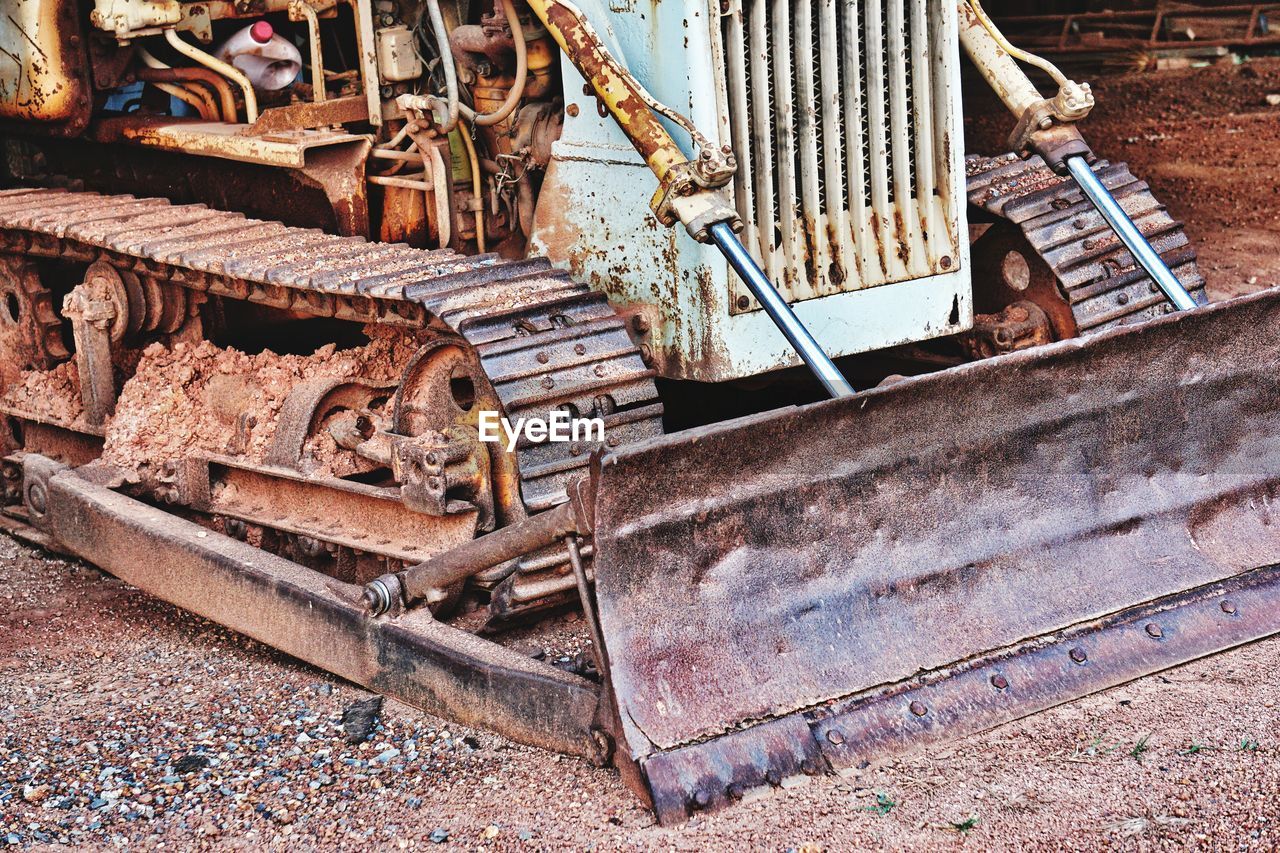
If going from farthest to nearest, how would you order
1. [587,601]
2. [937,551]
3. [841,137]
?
[841,137] < [937,551] < [587,601]

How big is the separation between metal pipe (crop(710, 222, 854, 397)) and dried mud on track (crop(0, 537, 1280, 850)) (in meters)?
0.92

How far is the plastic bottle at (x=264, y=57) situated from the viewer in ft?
18.4

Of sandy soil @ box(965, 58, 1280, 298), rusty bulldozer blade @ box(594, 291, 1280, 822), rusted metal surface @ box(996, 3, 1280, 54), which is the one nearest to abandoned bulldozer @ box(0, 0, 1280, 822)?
rusty bulldozer blade @ box(594, 291, 1280, 822)

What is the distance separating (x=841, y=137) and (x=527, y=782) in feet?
6.79

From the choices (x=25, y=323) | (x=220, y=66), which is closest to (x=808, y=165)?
(x=220, y=66)

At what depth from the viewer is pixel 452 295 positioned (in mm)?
4383

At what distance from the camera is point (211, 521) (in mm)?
5402

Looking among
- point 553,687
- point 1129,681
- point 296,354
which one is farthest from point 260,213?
point 1129,681

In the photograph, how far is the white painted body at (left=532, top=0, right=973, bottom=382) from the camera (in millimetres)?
4473

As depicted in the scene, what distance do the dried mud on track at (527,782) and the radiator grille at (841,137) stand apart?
1.48 metres

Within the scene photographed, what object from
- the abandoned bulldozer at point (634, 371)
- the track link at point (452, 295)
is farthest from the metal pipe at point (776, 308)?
the track link at point (452, 295)

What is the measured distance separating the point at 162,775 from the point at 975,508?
6.55 ft

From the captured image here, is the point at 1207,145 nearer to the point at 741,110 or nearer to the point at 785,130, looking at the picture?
A: the point at 785,130

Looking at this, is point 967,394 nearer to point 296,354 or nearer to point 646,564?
point 646,564
